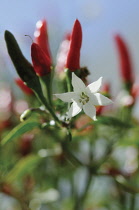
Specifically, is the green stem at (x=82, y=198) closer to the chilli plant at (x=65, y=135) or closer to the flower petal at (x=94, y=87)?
the chilli plant at (x=65, y=135)

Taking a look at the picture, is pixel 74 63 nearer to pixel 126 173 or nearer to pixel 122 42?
pixel 122 42

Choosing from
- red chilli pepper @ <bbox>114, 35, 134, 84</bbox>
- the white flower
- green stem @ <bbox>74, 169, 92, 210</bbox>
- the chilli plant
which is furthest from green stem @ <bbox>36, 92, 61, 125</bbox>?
red chilli pepper @ <bbox>114, 35, 134, 84</bbox>

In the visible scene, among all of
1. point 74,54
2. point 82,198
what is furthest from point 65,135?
point 74,54

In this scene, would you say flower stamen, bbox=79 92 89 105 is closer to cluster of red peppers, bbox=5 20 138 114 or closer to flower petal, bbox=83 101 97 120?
flower petal, bbox=83 101 97 120

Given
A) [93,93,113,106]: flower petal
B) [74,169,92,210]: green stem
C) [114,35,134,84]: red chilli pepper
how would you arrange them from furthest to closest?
[114,35,134,84]: red chilli pepper, [74,169,92,210]: green stem, [93,93,113,106]: flower petal

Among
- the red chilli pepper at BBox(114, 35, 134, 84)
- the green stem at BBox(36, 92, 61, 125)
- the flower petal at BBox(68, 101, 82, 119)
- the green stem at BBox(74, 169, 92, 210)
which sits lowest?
the green stem at BBox(74, 169, 92, 210)

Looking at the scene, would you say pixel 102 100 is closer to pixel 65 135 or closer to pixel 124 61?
pixel 65 135

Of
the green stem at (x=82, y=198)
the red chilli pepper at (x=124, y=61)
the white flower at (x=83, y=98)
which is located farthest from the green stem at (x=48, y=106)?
the red chilli pepper at (x=124, y=61)
